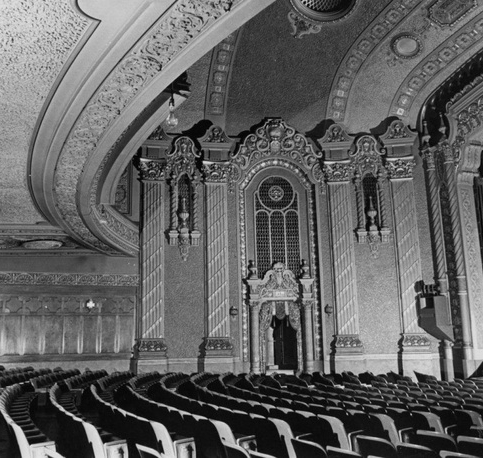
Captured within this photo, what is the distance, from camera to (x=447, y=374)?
14773 millimetres

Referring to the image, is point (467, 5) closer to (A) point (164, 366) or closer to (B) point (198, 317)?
(B) point (198, 317)

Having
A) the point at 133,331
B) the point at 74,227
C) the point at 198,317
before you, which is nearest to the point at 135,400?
the point at 74,227

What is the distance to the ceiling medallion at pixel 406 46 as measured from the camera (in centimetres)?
1505

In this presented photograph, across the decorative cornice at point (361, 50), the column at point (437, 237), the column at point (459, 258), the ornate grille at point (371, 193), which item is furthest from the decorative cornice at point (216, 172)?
the column at point (459, 258)

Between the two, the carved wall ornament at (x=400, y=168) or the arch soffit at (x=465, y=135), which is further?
the carved wall ornament at (x=400, y=168)

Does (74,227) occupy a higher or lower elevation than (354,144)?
lower

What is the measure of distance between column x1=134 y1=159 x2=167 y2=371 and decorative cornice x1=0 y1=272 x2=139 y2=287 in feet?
3.52

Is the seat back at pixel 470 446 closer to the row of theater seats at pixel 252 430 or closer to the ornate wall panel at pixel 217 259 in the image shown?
the row of theater seats at pixel 252 430

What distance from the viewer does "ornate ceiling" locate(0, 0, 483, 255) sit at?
6.10 metres

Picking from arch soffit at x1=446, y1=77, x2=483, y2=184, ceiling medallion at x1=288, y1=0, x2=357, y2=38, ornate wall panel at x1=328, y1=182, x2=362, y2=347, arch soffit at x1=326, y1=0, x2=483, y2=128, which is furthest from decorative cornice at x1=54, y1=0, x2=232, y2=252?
Result: arch soffit at x1=446, y1=77, x2=483, y2=184

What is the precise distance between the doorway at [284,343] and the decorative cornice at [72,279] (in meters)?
4.05

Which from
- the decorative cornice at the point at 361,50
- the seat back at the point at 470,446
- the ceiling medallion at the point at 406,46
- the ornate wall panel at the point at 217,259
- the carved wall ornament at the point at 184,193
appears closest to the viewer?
the seat back at the point at 470,446

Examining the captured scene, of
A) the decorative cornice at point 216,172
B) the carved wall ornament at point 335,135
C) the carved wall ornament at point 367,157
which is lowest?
the decorative cornice at point 216,172

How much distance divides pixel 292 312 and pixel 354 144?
4.87 m
